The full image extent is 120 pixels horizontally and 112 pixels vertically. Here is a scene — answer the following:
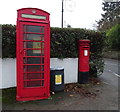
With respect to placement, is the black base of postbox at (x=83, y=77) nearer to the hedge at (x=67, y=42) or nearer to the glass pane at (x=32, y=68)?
the hedge at (x=67, y=42)

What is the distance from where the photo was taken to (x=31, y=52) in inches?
181

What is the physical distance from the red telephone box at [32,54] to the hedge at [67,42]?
1.13 meters

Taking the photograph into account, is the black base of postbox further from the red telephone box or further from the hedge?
the red telephone box

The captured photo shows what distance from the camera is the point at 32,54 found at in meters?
4.60

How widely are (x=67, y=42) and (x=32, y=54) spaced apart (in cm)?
207

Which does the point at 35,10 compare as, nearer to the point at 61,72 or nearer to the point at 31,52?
the point at 31,52

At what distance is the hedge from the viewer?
5293 mm

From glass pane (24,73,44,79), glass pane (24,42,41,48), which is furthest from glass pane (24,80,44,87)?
glass pane (24,42,41,48)

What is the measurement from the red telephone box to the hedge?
3.70ft

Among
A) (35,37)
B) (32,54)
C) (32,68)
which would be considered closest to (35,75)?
(32,68)

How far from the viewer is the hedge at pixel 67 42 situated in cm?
529

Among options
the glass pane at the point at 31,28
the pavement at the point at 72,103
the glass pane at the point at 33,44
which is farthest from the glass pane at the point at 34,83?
the glass pane at the point at 31,28

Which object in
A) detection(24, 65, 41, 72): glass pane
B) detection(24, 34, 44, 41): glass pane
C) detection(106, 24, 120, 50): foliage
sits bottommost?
detection(24, 65, 41, 72): glass pane

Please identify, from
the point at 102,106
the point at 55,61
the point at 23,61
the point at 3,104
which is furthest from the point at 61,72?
the point at 3,104
